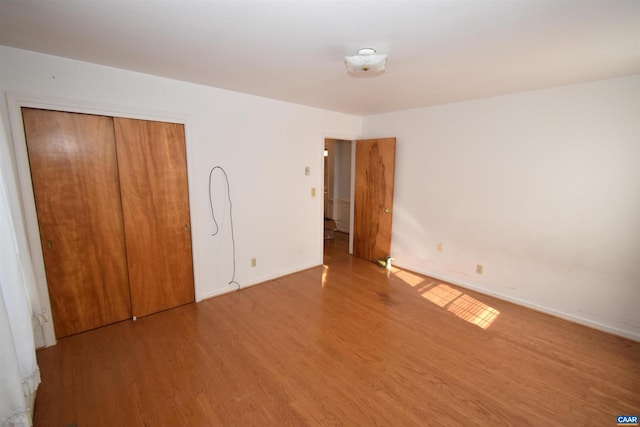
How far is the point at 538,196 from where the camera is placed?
10.1 ft

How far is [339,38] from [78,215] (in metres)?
2.66

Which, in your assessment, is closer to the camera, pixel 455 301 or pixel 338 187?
pixel 455 301

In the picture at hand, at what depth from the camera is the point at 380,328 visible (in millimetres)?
2789

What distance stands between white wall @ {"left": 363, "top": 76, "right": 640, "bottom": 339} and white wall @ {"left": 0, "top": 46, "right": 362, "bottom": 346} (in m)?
1.56

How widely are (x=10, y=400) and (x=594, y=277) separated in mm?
4484

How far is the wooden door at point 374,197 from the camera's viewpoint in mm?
4359

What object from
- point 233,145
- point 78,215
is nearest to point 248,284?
point 233,145

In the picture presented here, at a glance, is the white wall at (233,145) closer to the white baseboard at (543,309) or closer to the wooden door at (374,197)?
the wooden door at (374,197)

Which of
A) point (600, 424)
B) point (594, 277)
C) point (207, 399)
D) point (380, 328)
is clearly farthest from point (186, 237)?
point (594, 277)

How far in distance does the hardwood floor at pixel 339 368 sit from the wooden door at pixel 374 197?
1.51m

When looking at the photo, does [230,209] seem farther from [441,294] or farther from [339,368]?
[441,294]

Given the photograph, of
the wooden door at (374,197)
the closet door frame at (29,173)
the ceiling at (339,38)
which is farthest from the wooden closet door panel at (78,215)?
the wooden door at (374,197)

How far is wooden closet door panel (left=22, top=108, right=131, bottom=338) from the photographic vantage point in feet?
7.66

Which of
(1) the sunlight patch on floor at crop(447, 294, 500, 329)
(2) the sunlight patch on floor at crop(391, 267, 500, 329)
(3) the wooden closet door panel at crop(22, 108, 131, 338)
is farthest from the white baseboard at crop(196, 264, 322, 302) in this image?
(1) the sunlight patch on floor at crop(447, 294, 500, 329)
